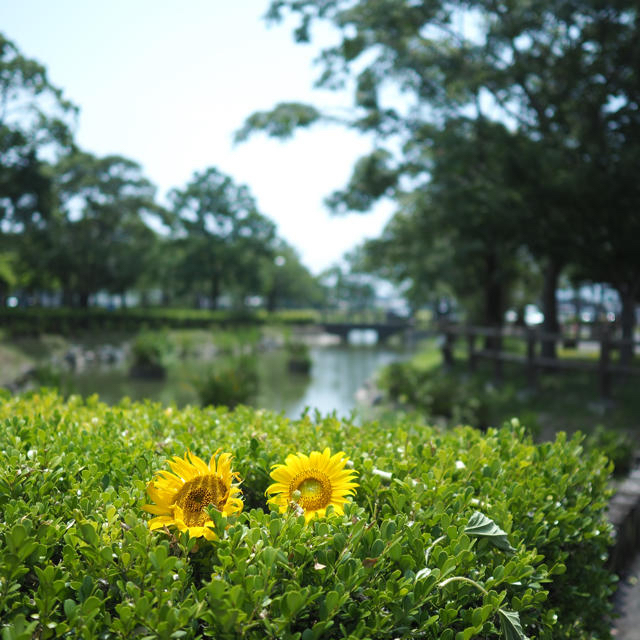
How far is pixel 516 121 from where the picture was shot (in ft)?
40.4

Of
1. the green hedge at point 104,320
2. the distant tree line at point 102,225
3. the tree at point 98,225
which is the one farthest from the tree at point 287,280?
the tree at point 98,225

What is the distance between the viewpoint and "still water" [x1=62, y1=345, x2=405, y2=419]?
42.4 feet

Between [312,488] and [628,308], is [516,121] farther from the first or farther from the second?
[312,488]

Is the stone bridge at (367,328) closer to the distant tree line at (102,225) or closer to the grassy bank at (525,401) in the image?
the distant tree line at (102,225)

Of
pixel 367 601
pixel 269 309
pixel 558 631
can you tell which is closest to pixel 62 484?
pixel 367 601

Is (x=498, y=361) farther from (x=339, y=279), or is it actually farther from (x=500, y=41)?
(x=339, y=279)

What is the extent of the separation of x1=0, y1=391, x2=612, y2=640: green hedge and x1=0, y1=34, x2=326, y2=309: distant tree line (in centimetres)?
2179

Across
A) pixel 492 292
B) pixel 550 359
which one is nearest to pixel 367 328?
pixel 492 292

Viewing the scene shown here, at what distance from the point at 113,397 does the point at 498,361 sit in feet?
29.9

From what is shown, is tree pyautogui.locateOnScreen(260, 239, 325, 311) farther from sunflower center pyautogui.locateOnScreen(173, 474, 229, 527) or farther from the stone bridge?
sunflower center pyautogui.locateOnScreen(173, 474, 229, 527)

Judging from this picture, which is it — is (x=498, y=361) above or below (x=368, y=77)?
below

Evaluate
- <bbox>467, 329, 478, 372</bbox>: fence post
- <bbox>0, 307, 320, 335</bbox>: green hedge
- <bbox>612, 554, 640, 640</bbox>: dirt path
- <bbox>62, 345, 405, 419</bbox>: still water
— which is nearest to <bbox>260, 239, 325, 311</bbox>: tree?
<bbox>0, 307, 320, 335</bbox>: green hedge

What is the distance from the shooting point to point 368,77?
12.0 metres

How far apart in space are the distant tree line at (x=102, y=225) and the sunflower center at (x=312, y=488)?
2224 cm
